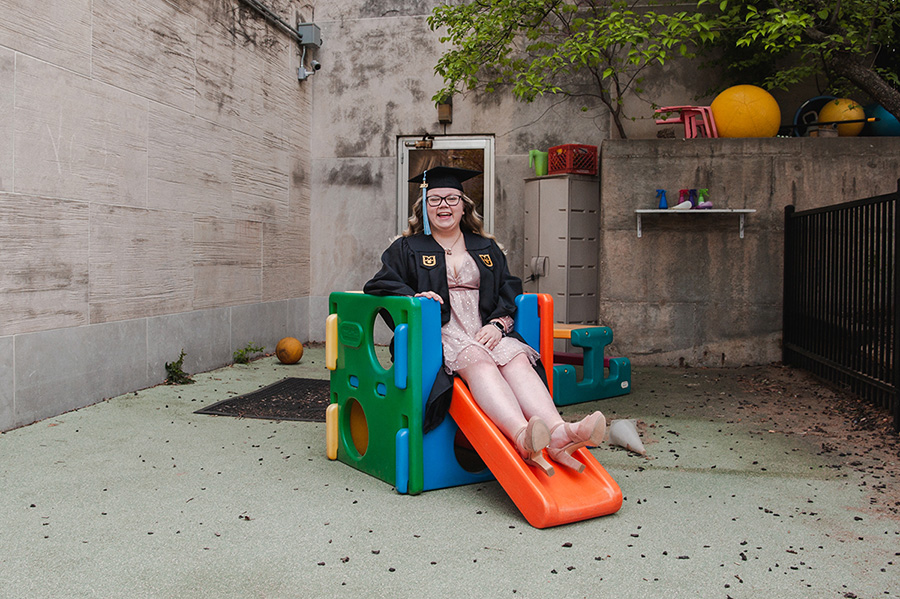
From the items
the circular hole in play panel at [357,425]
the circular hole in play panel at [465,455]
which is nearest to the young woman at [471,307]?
the circular hole in play panel at [465,455]

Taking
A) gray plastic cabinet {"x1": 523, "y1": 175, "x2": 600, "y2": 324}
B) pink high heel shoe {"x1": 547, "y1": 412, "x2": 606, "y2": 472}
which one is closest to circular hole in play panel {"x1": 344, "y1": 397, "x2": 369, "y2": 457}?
pink high heel shoe {"x1": 547, "y1": 412, "x2": 606, "y2": 472}

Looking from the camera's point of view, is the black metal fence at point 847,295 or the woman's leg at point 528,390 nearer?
the woman's leg at point 528,390

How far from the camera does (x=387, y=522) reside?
9.78 ft

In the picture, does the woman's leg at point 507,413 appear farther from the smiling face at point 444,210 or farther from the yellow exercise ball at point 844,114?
the yellow exercise ball at point 844,114

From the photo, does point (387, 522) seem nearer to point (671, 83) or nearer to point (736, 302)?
point (736, 302)

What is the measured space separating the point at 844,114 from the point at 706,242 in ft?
5.94

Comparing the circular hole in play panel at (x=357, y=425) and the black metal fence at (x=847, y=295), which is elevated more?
the black metal fence at (x=847, y=295)

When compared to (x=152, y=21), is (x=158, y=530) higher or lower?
lower

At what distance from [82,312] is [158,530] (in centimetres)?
260

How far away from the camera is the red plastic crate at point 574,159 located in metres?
7.35

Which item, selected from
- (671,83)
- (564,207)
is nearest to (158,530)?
(564,207)

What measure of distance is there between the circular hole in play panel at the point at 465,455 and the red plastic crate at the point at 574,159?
423 centimetres

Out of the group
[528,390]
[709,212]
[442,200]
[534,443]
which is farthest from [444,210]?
[709,212]

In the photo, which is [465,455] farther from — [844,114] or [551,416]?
[844,114]
